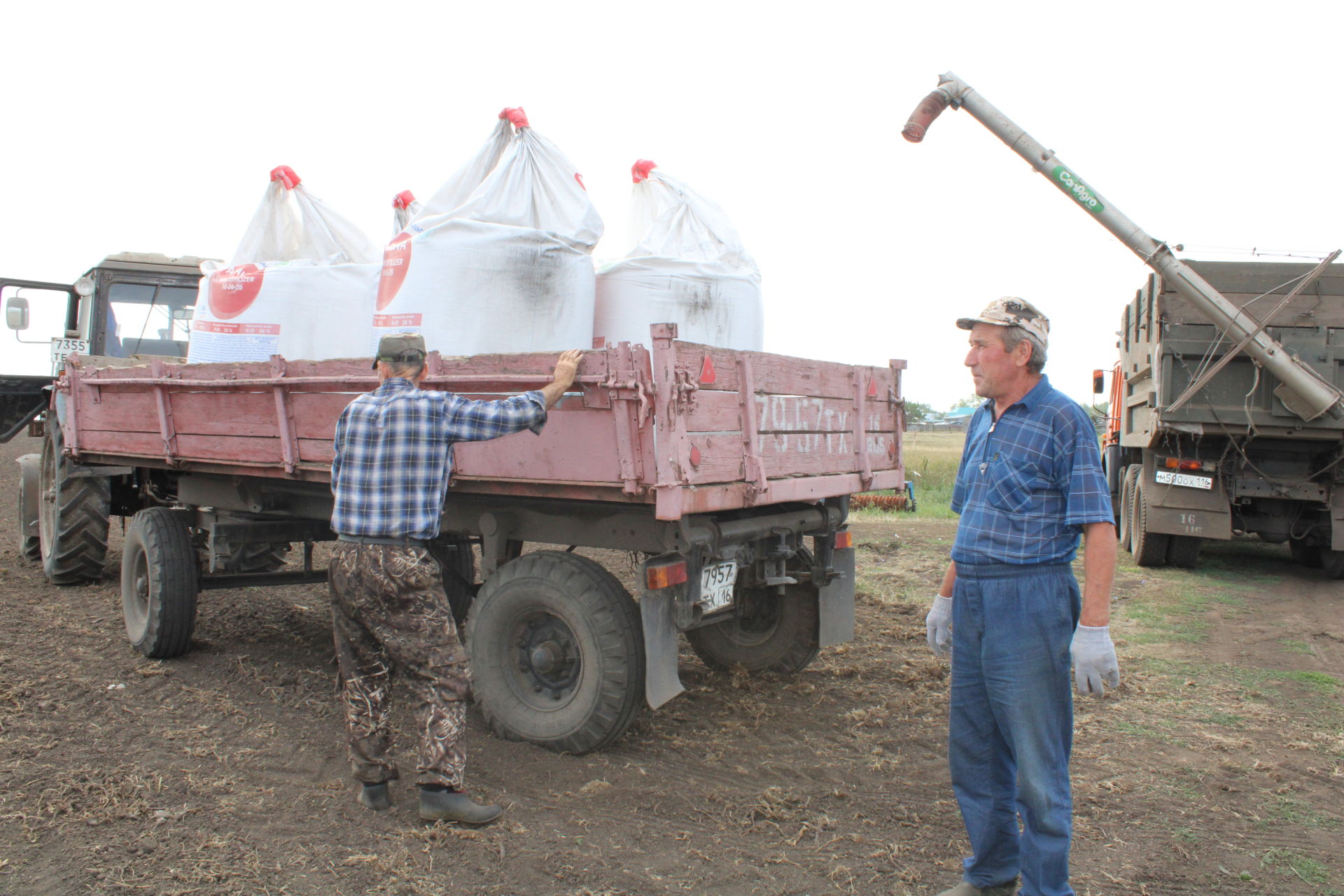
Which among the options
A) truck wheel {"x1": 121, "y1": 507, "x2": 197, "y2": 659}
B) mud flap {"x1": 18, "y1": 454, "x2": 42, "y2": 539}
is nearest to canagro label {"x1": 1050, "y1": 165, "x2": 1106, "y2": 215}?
truck wheel {"x1": 121, "y1": 507, "x2": 197, "y2": 659}

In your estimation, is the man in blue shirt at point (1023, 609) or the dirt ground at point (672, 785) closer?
the man in blue shirt at point (1023, 609)

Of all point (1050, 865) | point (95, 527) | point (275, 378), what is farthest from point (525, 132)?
point (95, 527)

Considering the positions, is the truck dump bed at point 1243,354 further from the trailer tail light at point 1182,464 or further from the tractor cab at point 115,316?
the tractor cab at point 115,316

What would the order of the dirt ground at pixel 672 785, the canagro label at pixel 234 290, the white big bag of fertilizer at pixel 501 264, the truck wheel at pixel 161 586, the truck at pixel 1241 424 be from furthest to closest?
1. the truck at pixel 1241 424
2. the truck wheel at pixel 161 586
3. the canagro label at pixel 234 290
4. the white big bag of fertilizer at pixel 501 264
5. the dirt ground at pixel 672 785

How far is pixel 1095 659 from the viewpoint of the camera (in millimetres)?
2510

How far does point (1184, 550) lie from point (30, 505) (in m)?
10.6

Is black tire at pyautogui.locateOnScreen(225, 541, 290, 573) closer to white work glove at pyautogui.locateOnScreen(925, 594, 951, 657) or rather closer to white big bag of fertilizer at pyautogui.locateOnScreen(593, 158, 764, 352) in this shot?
white big bag of fertilizer at pyautogui.locateOnScreen(593, 158, 764, 352)

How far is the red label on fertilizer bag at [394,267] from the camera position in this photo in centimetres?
434

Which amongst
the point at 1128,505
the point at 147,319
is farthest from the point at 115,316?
the point at 1128,505

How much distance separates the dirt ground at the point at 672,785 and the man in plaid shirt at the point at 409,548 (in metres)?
0.21

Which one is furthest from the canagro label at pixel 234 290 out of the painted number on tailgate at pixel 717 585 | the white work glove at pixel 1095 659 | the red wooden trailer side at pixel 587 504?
the white work glove at pixel 1095 659

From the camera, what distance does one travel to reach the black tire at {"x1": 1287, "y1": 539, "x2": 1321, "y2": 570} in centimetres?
971

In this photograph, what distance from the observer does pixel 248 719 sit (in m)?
4.39

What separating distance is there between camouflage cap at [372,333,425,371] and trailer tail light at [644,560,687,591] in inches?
46.6
